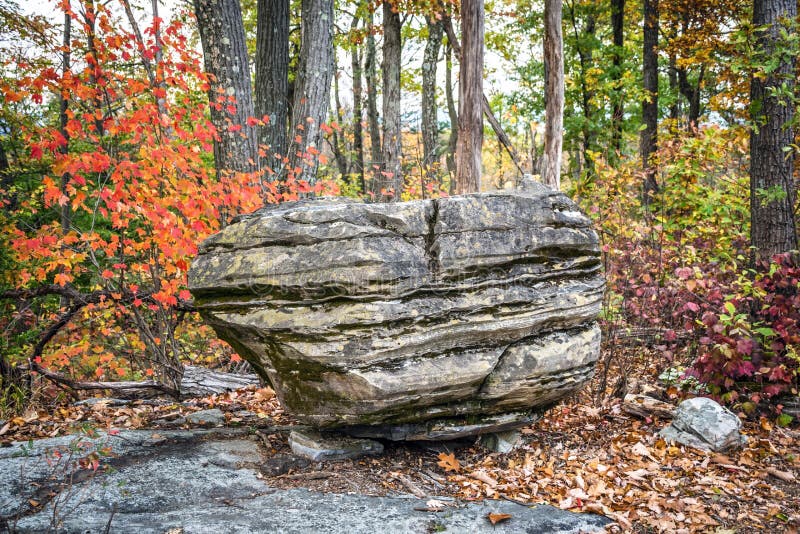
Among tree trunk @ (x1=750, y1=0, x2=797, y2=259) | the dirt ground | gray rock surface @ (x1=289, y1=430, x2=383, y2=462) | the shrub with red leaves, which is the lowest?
the dirt ground

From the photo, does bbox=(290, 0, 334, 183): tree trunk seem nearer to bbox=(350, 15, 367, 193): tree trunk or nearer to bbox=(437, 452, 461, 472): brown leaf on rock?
bbox=(437, 452, 461, 472): brown leaf on rock

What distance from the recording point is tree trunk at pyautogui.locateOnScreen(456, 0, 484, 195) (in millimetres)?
6617

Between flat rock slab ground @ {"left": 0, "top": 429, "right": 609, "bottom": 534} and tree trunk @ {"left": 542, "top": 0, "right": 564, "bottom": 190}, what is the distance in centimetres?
464

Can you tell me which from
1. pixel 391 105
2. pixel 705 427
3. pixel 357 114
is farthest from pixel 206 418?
pixel 357 114

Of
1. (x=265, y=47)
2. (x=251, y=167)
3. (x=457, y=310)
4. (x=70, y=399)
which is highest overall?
(x=265, y=47)

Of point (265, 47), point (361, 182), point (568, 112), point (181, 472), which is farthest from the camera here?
point (361, 182)

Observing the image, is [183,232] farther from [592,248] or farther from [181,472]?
[592,248]

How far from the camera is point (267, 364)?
13.6 feet

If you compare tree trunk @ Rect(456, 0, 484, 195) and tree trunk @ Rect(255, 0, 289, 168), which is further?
tree trunk @ Rect(255, 0, 289, 168)

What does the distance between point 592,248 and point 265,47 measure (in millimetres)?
6050

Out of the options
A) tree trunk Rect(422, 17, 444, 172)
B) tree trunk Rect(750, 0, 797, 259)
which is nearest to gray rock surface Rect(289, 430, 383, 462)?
tree trunk Rect(750, 0, 797, 259)

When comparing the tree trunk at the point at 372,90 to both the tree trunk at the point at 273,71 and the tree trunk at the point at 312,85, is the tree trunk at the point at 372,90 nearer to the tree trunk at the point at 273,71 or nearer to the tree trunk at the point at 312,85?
the tree trunk at the point at 273,71

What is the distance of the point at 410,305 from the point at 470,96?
3.88 metres

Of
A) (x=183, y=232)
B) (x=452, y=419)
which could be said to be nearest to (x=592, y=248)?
(x=452, y=419)
